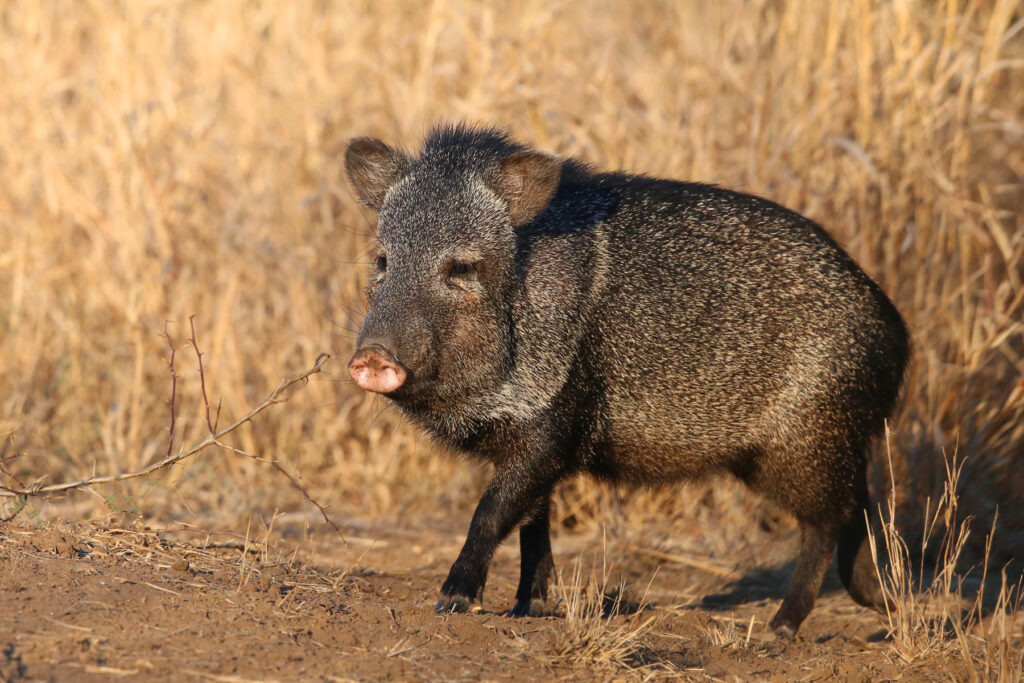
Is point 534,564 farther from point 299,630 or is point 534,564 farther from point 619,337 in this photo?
point 299,630

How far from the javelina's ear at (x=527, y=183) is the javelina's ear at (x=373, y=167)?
1.29 ft

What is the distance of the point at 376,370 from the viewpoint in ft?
10.1

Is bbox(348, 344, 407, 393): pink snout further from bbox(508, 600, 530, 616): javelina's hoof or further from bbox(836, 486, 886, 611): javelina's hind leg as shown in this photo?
bbox(836, 486, 886, 611): javelina's hind leg

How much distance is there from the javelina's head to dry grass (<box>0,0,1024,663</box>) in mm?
1389

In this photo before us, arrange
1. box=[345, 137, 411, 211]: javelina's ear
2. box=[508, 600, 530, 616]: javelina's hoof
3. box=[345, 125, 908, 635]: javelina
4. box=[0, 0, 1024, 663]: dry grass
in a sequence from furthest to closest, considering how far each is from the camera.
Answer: box=[0, 0, 1024, 663]: dry grass, box=[345, 137, 411, 211]: javelina's ear, box=[508, 600, 530, 616]: javelina's hoof, box=[345, 125, 908, 635]: javelina

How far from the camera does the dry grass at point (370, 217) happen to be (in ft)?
16.3

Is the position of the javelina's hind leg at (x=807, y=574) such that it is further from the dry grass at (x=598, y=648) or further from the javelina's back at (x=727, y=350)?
the dry grass at (x=598, y=648)

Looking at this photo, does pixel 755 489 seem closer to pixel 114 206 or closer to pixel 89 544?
pixel 89 544

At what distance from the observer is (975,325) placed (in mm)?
4789

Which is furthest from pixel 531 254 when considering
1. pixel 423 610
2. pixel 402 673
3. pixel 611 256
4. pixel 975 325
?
pixel 975 325

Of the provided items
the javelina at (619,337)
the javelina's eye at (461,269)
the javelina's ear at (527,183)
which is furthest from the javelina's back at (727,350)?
the javelina's eye at (461,269)

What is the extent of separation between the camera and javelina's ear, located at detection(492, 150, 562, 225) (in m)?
3.52

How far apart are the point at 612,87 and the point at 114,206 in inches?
96.2

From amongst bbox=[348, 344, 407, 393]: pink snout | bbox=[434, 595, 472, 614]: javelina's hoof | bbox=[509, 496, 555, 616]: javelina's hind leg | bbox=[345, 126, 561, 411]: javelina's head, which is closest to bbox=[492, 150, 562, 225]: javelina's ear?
bbox=[345, 126, 561, 411]: javelina's head
